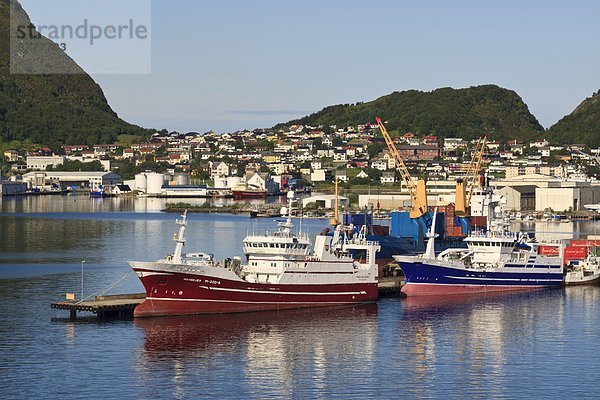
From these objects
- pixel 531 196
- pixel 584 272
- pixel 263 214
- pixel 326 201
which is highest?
pixel 531 196

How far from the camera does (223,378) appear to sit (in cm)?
3684

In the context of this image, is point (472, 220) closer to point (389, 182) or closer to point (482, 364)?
point (482, 364)

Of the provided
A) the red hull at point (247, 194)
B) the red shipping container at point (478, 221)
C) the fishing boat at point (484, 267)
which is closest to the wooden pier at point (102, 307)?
the fishing boat at point (484, 267)

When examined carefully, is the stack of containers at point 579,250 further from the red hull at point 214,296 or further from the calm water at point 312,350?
the red hull at point 214,296

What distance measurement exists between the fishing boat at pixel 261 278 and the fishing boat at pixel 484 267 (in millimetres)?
3428

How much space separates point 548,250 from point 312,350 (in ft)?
85.8

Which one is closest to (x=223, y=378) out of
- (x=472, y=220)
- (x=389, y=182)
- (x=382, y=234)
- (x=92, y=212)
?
(x=382, y=234)

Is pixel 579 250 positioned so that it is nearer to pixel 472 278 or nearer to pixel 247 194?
pixel 472 278

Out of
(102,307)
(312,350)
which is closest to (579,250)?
(312,350)

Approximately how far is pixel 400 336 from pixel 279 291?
21.1 feet

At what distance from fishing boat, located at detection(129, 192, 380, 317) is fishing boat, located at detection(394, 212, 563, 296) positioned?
3.43 m

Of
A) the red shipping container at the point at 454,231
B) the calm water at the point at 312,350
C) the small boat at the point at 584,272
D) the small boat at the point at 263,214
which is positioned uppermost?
the small boat at the point at 263,214

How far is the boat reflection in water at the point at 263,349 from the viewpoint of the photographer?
36781mm

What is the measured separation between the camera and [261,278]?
49.2m
